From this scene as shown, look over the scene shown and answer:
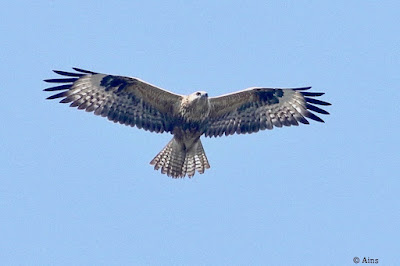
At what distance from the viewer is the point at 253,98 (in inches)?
451

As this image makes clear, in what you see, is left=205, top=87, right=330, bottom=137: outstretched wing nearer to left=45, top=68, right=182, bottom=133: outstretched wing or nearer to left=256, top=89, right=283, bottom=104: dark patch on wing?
left=256, top=89, right=283, bottom=104: dark patch on wing

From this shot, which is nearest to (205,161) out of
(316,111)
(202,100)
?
(202,100)

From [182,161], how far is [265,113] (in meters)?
1.73

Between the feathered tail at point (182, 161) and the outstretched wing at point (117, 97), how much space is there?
2.00ft

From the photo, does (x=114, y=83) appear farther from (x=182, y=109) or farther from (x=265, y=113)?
(x=265, y=113)

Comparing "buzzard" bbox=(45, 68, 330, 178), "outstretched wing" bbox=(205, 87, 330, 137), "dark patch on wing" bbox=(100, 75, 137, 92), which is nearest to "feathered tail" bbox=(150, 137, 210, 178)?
"buzzard" bbox=(45, 68, 330, 178)

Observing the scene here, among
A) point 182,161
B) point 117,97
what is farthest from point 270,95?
point 117,97

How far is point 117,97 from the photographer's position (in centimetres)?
1120

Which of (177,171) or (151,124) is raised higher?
→ (151,124)

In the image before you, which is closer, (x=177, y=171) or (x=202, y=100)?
(x=202, y=100)

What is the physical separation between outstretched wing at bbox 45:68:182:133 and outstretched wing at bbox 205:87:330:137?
0.92 meters

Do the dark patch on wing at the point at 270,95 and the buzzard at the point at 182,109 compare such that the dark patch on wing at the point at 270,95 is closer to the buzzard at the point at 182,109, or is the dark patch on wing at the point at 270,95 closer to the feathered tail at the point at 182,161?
the buzzard at the point at 182,109

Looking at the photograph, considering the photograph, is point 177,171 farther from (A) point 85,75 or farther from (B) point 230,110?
(A) point 85,75

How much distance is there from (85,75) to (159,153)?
1954 millimetres
